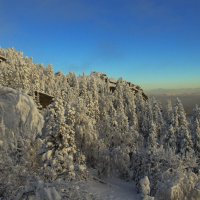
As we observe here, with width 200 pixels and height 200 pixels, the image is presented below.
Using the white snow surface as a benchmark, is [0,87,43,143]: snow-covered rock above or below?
above

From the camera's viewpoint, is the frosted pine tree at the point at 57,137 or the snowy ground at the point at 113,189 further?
the snowy ground at the point at 113,189

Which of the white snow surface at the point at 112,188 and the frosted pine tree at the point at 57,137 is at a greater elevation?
the frosted pine tree at the point at 57,137

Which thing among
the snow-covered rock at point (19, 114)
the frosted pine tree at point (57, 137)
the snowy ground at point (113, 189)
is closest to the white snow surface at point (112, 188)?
the snowy ground at point (113, 189)

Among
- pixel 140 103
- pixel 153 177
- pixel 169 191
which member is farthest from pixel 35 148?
pixel 140 103

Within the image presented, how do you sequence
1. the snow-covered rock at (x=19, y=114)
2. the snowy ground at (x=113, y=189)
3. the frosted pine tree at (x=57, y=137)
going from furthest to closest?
the snow-covered rock at (x=19, y=114) → the snowy ground at (x=113, y=189) → the frosted pine tree at (x=57, y=137)

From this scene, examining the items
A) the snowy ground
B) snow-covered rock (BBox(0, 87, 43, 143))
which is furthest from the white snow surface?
snow-covered rock (BBox(0, 87, 43, 143))

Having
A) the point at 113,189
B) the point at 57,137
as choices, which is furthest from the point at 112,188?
the point at 57,137

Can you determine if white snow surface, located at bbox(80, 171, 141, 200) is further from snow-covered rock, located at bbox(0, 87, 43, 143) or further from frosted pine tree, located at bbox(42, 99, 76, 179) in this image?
snow-covered rock, located at bbox(0, 87, 43, 143)

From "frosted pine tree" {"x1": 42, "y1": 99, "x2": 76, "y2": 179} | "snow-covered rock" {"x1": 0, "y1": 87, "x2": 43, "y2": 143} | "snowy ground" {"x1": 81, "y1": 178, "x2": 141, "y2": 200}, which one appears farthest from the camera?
"snow-covered rock" {"x1": 0, "y1": 87, "x2": 43, "y2": 143}

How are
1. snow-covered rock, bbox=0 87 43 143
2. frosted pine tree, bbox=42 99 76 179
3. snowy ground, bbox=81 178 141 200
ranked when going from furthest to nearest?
snow-covered rock, bbox=0 87 43 143, snowy ground, bbox=81 178 141 200, frosted pine tree, bbox=42 99 76 179

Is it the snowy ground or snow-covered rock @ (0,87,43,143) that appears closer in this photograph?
the snowy ground

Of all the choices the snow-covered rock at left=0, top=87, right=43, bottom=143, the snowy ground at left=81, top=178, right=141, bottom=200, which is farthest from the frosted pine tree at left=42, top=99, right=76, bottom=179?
the snow-covered rock at left=0, top=87, right=43, bottom=143

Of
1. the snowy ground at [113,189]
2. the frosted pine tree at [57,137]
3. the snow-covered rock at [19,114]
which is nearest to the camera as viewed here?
the frosted pine tree at [57,137]

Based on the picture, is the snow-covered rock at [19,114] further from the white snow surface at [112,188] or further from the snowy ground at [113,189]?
the snowy ground at [113,189]
